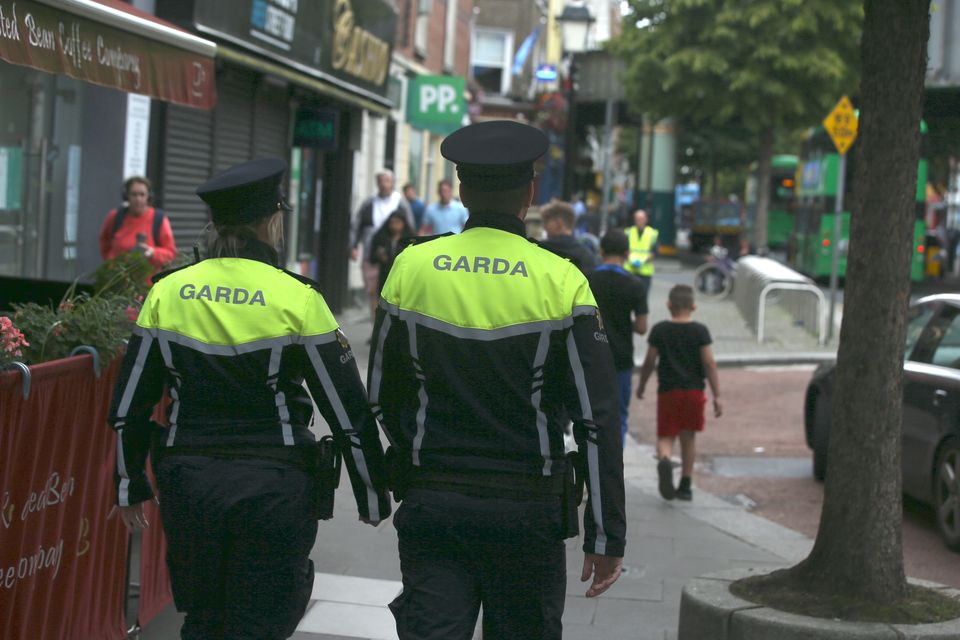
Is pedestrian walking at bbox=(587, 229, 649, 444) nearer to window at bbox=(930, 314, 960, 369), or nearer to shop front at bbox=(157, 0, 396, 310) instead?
window at bbox=(930, 314, 960, 369)

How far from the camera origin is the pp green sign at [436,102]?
25.5 meters

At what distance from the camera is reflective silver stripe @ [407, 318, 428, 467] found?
138 inches

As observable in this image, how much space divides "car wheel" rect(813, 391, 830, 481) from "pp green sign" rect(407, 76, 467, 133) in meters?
16.1

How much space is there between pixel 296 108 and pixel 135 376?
48.2 feet

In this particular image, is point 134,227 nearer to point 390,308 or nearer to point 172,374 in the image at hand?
point 172,374

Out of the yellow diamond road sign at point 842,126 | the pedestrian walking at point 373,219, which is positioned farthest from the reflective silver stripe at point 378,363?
the yellow diamond road sign at point 842,126

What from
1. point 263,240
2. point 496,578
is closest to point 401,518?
point 496,578

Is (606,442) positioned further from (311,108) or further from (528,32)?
(528,32)

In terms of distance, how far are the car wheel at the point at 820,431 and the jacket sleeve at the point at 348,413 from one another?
654cm

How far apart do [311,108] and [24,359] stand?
14.0m

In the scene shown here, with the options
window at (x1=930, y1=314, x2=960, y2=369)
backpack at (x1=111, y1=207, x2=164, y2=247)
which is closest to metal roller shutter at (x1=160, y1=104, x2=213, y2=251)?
backpack at (x1=111, y1=207, x2=164, y2=247)

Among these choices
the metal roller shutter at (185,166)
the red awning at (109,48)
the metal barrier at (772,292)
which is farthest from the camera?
the metal barrier at (772,292)

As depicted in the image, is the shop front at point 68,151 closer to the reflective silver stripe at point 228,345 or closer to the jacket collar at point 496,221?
the reflective silver stripe at point 228,345

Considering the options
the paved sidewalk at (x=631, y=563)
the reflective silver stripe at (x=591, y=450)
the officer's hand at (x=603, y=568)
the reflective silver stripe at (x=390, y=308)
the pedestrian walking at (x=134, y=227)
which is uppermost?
the pedestrian walking at (x=134, y=227)
